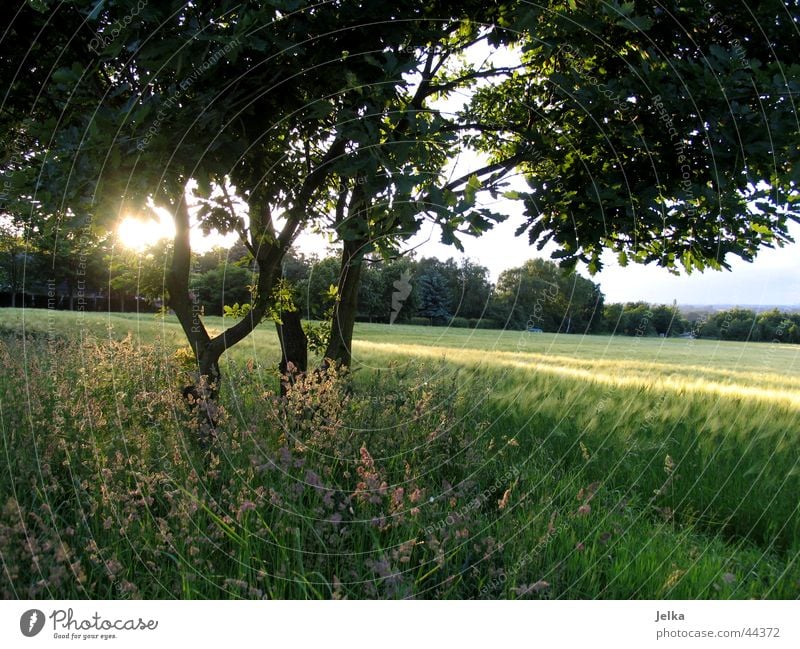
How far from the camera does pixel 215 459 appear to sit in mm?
3604

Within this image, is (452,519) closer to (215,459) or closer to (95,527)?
(215,459)

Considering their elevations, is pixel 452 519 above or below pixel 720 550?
above

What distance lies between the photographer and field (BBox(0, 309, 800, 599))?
3.05 metres

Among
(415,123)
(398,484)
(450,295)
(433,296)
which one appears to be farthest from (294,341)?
(415,123)

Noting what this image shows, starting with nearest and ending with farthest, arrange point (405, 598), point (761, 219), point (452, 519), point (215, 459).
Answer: point (405, 598), point (452, 519), point (215, 459), point (761, 219)

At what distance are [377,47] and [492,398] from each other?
3.68 metres

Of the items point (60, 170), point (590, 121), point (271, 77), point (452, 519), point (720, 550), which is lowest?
point (720, 550)

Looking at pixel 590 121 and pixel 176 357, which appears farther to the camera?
pixel 176 357

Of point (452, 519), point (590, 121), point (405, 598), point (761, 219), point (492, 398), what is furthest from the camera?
point (492, 398)

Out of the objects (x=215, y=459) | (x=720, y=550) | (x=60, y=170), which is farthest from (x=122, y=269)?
(x=720, y=550)
